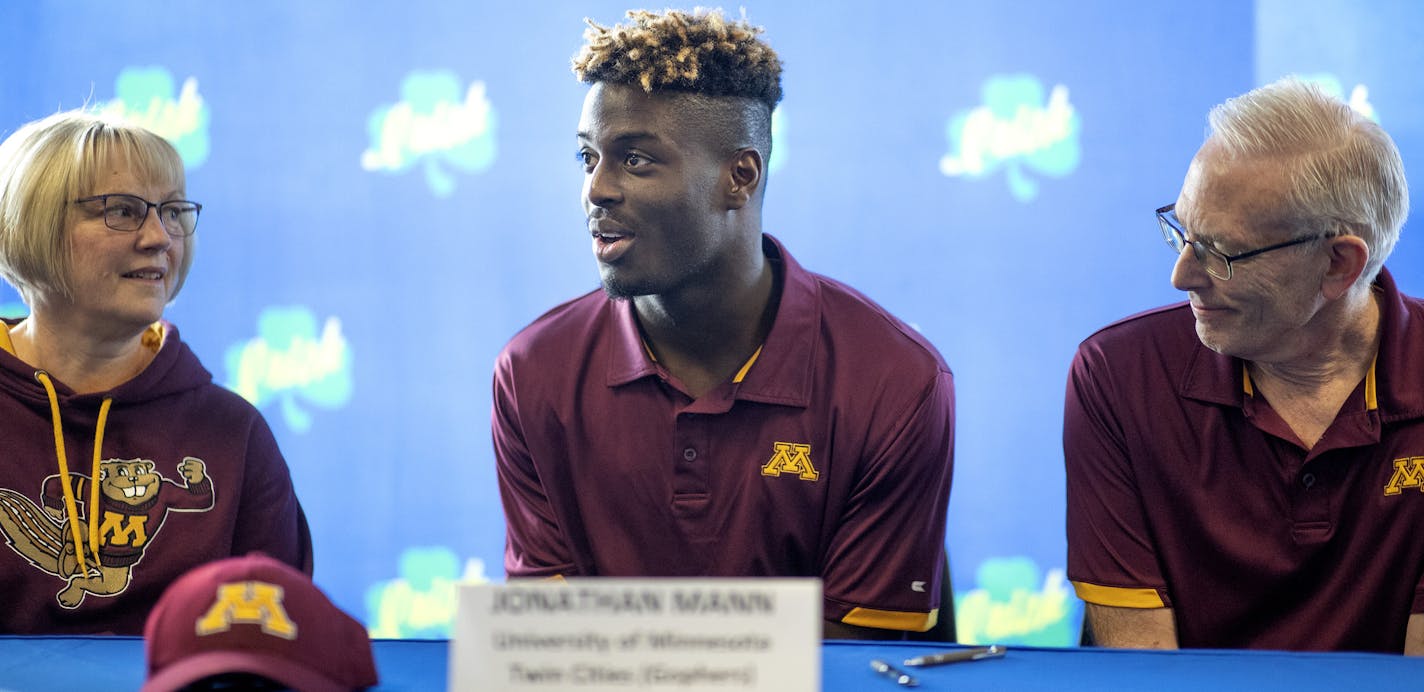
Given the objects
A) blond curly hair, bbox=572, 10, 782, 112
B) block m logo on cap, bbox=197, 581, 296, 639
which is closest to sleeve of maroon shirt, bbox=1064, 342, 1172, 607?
blond curly hair, bbox=572, 10, 782, 112

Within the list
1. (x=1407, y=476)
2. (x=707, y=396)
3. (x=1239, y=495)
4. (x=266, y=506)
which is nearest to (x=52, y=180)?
(x=266, y=506)

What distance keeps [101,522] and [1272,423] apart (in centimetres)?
161

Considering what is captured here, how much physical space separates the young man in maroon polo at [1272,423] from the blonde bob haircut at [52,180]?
1456 millimetres

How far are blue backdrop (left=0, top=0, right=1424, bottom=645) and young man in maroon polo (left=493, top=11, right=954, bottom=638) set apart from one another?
102 cm

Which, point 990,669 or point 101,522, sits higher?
point 101,522

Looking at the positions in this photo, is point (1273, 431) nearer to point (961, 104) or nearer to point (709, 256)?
point (709, 256)

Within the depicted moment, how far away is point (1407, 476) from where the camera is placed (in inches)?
71.5

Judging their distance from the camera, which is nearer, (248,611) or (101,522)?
(248,611)

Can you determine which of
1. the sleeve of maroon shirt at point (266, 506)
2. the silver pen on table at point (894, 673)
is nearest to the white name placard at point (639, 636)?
the silver pen on table at point (894, 673)

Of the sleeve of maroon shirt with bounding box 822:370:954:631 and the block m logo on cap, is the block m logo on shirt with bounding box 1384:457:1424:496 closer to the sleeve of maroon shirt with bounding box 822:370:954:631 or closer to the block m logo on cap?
the sleeve of maroon shirt with bounding box 822:370:954:631

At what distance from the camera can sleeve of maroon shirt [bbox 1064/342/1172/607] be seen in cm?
190

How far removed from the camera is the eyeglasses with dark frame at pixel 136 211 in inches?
76.9

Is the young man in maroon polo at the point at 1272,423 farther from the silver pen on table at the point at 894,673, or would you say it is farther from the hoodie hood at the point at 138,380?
the hoodie hood at the point at 138,380

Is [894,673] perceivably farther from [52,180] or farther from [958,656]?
[52,180]
